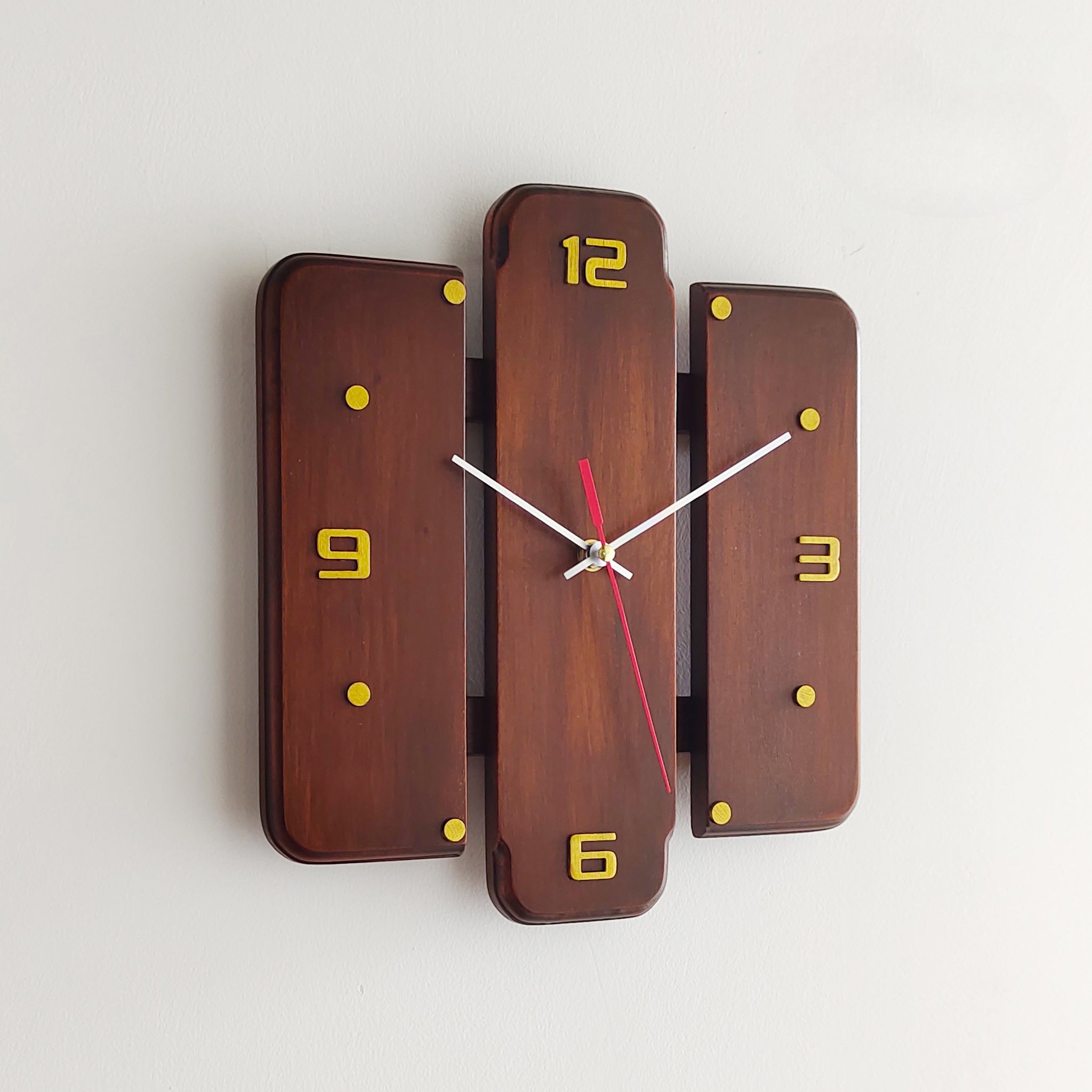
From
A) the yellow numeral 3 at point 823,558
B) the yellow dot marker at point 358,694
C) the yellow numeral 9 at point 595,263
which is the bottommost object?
the yellow dot marker at point 358,694

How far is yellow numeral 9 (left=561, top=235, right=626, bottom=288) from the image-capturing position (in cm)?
101

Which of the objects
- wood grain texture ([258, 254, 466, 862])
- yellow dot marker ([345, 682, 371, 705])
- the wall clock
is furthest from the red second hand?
yellow dot marker ([345, 682, 371, 705])

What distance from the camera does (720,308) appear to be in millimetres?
1062

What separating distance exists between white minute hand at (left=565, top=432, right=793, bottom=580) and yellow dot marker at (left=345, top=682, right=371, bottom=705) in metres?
0.18

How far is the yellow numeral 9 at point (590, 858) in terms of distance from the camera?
1.01 meters

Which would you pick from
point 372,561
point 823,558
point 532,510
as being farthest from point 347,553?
point 823,558

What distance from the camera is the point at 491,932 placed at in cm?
103

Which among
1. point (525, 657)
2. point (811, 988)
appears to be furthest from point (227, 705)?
point (811, 988)

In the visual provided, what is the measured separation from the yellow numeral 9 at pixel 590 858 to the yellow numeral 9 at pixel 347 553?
0.27m

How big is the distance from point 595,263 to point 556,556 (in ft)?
0.78

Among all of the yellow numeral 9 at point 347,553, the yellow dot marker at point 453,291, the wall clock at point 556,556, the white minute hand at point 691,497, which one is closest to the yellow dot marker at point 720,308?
the wall clock at point 556,556

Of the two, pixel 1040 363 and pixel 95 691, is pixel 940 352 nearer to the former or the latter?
pixel 1040 363

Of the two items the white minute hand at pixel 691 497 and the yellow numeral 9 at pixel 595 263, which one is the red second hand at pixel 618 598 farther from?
the yellow numeral 9 at pixel 595 263

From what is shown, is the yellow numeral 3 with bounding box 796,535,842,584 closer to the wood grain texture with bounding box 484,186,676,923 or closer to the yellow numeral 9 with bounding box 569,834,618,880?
the wood grain texture with bounding box 484,186,676,923
